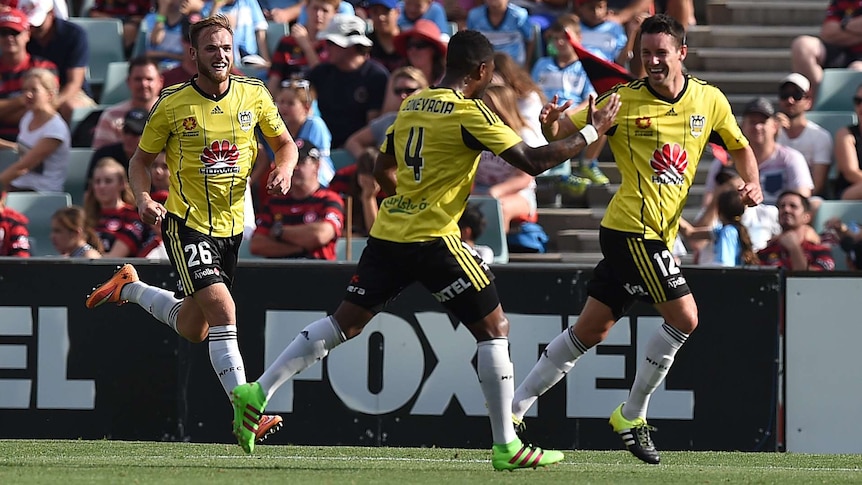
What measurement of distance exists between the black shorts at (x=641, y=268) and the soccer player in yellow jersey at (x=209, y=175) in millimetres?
1709

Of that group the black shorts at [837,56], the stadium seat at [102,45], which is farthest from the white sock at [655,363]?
the stadium seat at [102,45]

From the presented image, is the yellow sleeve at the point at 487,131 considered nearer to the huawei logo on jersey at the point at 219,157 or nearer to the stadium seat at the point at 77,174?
the huawei logo on jersey at the point at 219,157

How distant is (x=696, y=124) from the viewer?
7301 mm

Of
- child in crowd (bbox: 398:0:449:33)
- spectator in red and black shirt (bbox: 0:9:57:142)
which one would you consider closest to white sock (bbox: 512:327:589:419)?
child in crowd (bbox: 398:0:449:33)

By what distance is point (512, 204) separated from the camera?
10.9 metres

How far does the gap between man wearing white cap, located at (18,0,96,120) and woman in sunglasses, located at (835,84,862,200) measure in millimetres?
6554

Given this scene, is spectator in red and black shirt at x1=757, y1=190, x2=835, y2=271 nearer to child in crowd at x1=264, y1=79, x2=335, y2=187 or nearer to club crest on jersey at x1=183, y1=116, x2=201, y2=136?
child in crowd at x1=264, y1=79, x2=335, y2=187

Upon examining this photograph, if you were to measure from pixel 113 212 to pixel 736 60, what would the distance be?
21.1ft

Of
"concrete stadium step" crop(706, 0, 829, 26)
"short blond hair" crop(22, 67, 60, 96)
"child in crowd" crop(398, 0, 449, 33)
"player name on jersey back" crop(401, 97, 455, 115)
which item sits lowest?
"player name on jersey back" crop(401, 97, 455, 115)

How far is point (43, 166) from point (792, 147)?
6.23 m

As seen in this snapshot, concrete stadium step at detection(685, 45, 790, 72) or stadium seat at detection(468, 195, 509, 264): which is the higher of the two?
concrete stadium step at detection(685, 45, 790, 72)

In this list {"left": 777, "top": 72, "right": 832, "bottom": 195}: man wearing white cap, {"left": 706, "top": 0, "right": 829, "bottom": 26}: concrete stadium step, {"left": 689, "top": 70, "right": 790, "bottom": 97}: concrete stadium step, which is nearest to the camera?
{"left": 777, "top": 72, "right": 832, "bottom": 195}: man wearing white cap

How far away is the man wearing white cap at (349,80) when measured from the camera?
478 inches

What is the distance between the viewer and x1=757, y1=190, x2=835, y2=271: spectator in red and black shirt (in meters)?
10.1
